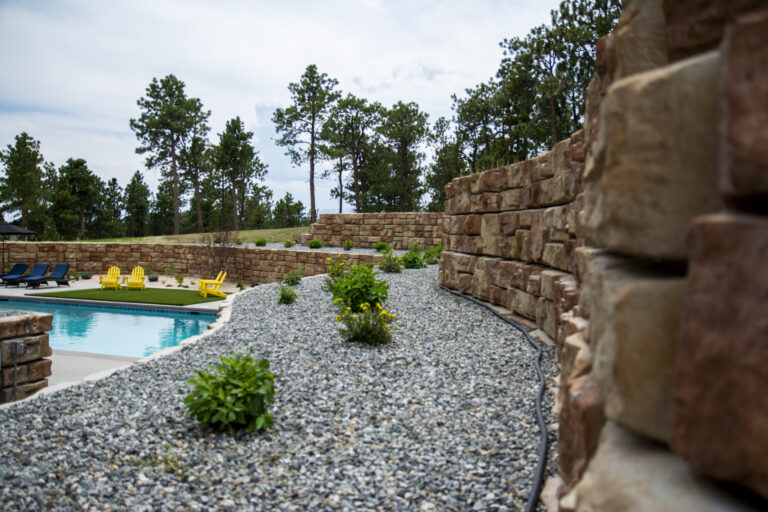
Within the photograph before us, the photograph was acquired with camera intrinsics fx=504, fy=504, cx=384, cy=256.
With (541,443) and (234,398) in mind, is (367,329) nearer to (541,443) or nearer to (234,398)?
(234,398)

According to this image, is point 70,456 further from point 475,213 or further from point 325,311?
point 475,213

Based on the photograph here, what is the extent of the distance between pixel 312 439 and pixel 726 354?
3016 mm

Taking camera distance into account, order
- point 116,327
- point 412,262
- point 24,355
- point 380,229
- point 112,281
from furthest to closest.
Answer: point 380,229 < point 112,281 < point 412,262 < point 116,327 < point 24,355

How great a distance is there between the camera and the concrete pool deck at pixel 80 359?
5.21 metres

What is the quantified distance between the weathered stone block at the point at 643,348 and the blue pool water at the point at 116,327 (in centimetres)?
973

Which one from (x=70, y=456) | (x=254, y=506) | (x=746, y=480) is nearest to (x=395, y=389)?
(x=254, y=506)

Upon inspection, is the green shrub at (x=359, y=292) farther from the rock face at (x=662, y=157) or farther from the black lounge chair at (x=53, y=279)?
the black lounge chair at (x=53, y=279)

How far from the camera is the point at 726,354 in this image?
797 millimetres

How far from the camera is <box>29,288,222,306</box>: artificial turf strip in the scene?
13.9 meters

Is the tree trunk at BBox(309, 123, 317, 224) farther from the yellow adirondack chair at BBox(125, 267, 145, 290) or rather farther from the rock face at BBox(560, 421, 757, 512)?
the rock face at BBox(560, 421, 757, 512)

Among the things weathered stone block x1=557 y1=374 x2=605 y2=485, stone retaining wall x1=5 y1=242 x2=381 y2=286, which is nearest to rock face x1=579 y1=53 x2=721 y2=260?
weathered stone block x1=557 y1=374 x2=605 y2=485

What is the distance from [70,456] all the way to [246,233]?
948 inches

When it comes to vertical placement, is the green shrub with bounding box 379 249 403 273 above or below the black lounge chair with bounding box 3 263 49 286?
above

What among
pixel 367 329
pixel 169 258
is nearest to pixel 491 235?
pixel 367 329
